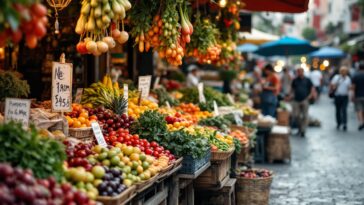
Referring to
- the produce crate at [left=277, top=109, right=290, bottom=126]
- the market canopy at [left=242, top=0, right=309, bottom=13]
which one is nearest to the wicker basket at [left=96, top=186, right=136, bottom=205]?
the market canopy at [left=242, top=0, right=309, bottom=13]

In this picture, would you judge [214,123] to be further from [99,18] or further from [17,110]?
[17,110]

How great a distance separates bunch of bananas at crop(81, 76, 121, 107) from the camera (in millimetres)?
7672

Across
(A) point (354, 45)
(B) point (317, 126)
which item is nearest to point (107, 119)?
(B) point (317, 126)

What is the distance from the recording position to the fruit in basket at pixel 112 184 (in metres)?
4.55

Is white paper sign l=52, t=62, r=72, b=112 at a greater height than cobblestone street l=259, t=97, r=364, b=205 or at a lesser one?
greater

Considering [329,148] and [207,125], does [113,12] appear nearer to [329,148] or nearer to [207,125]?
[207,125]

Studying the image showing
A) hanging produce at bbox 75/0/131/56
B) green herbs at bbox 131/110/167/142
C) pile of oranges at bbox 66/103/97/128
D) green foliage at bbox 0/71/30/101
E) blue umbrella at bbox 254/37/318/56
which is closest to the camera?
hanging produce at bbox 75/0/131/56

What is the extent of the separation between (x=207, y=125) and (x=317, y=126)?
1255 centimetres

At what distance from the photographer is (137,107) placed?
809 centimetres

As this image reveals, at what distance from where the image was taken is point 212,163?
7188mm

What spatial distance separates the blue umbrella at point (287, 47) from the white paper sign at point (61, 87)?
46.1 feet

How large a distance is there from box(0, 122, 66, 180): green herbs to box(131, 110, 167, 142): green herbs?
8.07ft

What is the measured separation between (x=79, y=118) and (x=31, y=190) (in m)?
2.78

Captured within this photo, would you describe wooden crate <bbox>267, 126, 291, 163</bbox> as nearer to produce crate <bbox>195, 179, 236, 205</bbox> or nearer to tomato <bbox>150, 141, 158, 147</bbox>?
produce crate <bbox>195, 179, 236, 205</bbox>
